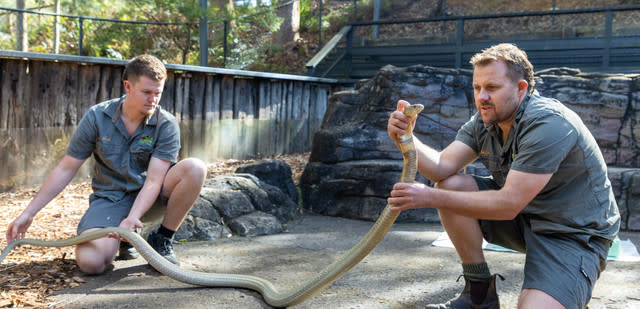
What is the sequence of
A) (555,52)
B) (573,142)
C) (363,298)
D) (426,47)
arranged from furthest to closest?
(426,47) → (555,52) → (363,298) → (573,142)

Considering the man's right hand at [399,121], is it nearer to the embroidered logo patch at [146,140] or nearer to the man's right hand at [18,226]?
the embroidered logo patch at [146,140]

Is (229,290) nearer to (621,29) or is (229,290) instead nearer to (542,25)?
(621,29)

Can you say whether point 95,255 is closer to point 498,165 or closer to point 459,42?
point 498,165

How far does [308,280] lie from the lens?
2971 mm

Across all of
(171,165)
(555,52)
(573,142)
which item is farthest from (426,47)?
(573,142)

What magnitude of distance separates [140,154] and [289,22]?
1178cm

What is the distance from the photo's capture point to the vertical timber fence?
601 centimetres

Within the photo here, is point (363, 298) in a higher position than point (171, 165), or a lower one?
lower

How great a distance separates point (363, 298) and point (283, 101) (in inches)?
273

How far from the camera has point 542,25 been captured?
14.9 meters

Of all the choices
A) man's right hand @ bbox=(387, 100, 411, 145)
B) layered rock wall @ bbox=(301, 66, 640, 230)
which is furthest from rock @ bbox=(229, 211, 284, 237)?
man's right hand @ bbox=(387, 100, 411, 145)

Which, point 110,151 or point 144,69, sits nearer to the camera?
point 144,69

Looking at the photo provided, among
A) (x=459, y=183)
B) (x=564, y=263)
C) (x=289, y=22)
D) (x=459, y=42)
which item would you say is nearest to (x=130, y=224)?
(x=459, y=183)

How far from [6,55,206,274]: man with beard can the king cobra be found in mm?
218
